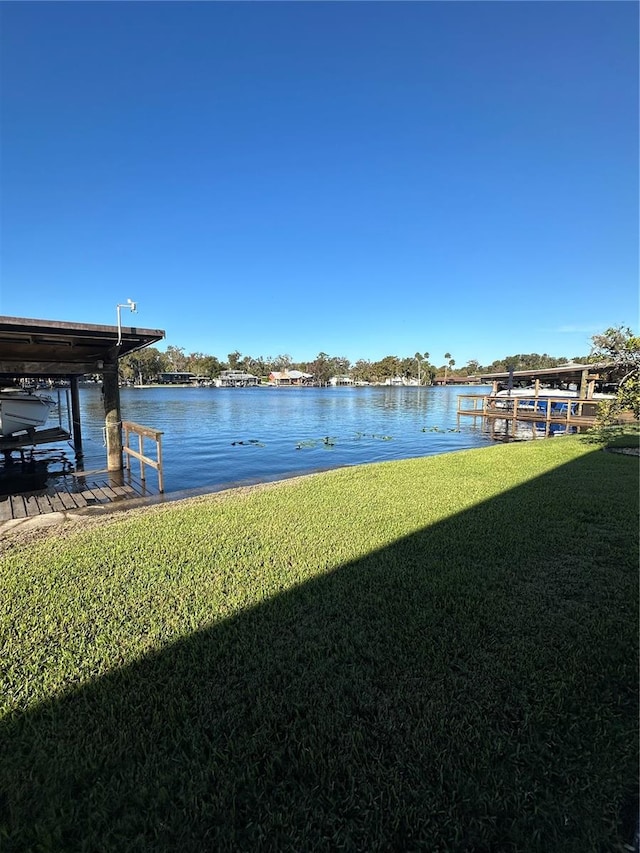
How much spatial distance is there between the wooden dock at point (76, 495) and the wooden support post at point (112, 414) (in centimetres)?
44

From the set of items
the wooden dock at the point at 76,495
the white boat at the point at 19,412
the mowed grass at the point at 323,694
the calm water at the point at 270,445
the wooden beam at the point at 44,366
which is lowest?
the calm water at the point at 270,445

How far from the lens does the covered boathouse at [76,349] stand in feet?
26.2

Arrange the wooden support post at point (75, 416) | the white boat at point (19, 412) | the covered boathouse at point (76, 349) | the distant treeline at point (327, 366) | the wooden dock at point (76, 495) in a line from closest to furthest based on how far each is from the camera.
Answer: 1. the wooden dock at point (76, 495)
2. the covered boathouse at point (76, 349)
3. the white boat at point (19, 412)
4. the wooden support post at point (75, 416)
5. the distant treeline at point (327, 366)

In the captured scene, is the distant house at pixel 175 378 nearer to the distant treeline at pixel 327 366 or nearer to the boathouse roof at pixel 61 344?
the distant treeline at pixel 327 366

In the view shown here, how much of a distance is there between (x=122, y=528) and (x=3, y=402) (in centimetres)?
1055

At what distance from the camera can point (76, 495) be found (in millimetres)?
8688

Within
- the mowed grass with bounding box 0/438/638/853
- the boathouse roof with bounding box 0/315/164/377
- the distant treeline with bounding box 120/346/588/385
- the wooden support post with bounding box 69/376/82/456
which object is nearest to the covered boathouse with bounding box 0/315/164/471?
the boathouse roof with bounding box 0/315/164/377

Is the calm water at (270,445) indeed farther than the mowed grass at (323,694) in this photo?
Yes

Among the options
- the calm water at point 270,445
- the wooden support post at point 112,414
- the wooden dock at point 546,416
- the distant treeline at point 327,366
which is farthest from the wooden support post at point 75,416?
the distant treeline at point 327,366

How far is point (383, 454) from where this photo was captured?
16391mm

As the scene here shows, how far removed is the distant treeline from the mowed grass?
106m

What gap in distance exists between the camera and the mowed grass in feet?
5.54

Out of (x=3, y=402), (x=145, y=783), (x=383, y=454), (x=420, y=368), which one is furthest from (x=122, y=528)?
(x=420, y=368)

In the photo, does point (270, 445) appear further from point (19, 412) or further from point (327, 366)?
point (327, 366)
